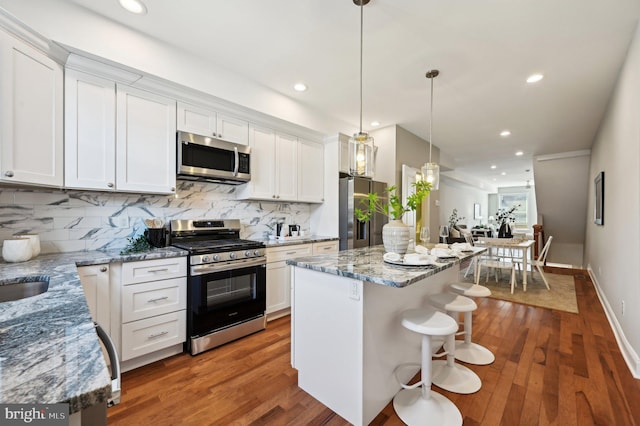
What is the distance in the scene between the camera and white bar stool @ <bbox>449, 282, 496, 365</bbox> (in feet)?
7.72

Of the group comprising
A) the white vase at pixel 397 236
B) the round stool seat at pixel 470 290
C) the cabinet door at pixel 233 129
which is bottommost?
the round stool seat at pixel 470 290

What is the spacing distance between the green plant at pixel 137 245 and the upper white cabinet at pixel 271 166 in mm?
1164

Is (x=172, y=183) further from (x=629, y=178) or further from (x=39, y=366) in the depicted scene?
(x=629, y=178)

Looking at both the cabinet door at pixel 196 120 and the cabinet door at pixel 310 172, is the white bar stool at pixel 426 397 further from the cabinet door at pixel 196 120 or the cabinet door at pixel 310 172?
the cabinet door at pixel 196 120

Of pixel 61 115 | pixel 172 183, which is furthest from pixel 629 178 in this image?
pixel 61 115

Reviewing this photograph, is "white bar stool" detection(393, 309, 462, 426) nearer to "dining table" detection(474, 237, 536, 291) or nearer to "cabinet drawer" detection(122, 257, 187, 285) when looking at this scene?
"cabinet drawer" detection(122, 257, 187, 285)

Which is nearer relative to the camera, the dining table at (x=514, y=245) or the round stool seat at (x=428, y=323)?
the round stool seat at (x=428, y=323)

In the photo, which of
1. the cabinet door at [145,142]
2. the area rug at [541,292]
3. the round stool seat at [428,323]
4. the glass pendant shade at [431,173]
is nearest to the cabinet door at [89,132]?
the cabinet door at [145,142]

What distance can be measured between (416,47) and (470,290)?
2257mm

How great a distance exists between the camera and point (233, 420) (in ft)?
5.60

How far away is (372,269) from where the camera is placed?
1650 millimetres

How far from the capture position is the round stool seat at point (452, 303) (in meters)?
2.08

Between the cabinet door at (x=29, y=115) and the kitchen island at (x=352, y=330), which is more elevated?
the cabinet door at (x=29, y=115)

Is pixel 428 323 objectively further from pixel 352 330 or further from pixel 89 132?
pixel 89 132
